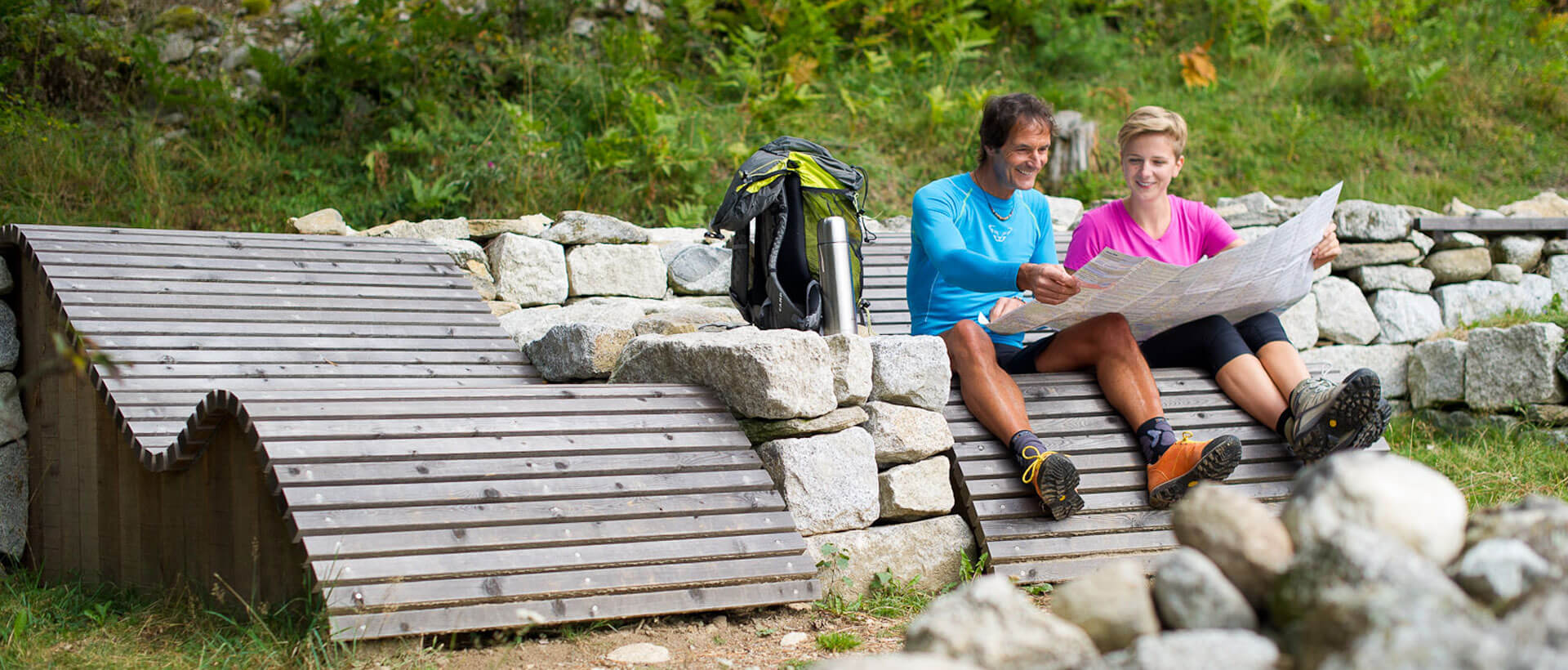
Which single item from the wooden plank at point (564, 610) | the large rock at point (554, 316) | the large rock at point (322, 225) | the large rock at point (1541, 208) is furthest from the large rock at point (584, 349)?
the large rock at point (1541, 208)

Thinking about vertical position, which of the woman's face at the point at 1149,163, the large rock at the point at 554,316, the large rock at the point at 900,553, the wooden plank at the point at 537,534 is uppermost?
the woman's face at the point at 1149,163

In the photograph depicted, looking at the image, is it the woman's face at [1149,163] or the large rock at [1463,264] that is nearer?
the woman's face at [1149,163]

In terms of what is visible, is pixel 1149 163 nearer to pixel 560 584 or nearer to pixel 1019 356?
pixel 1019 356

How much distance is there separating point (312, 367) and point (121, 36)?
4.20 m

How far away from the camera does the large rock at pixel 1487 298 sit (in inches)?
247

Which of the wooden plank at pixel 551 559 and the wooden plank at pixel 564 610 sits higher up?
the wooden plank at pixel 551 559

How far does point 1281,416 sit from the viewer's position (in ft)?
12.7

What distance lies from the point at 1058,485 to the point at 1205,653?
2.04 m

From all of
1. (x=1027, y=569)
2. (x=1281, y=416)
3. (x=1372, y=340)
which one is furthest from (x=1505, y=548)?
(x=1372, y=340)

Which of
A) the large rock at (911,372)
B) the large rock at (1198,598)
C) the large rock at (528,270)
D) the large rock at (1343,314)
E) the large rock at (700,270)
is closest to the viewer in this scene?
the large rock at (1198,598)

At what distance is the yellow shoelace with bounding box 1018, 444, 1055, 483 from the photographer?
11.2 feet

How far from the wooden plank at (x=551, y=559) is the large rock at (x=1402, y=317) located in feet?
14.3

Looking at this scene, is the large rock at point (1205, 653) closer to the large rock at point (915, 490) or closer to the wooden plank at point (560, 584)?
the wooden plank at point (560, 584)

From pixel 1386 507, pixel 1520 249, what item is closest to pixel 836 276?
pixel 1386 507
